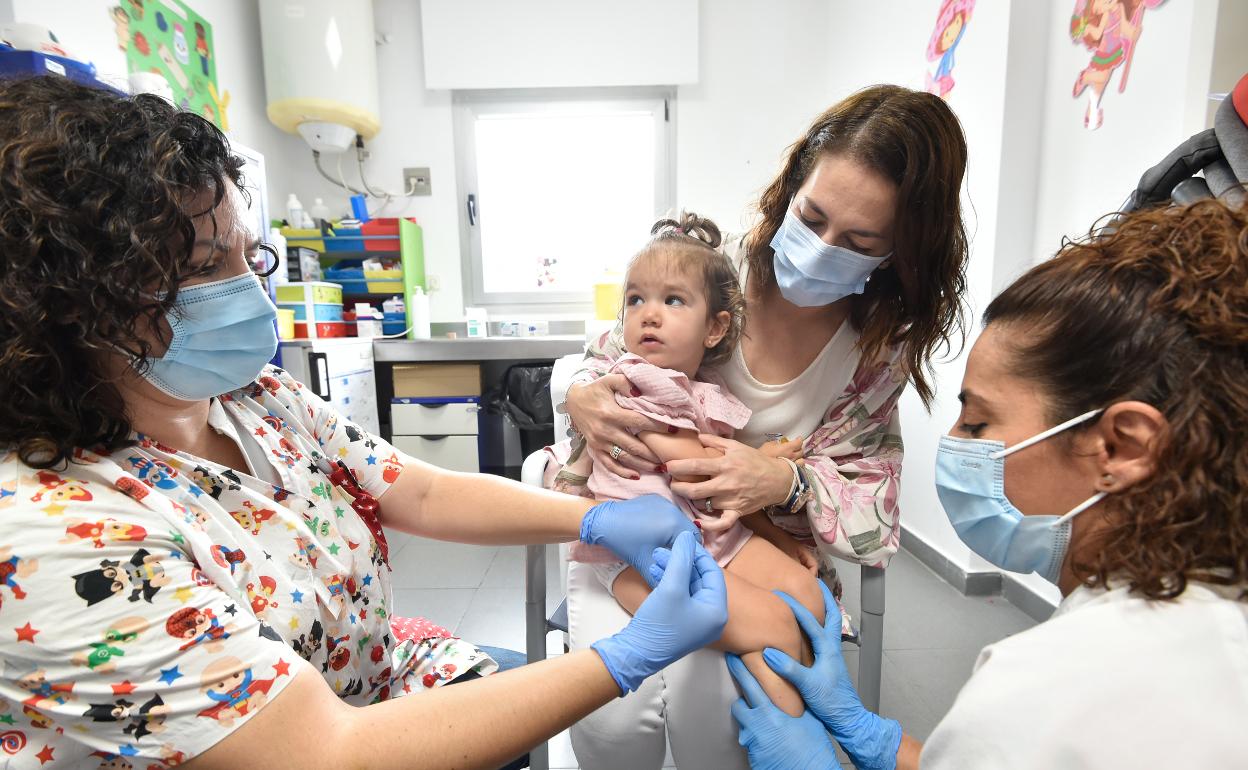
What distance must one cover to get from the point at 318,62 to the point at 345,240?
3.16 ft

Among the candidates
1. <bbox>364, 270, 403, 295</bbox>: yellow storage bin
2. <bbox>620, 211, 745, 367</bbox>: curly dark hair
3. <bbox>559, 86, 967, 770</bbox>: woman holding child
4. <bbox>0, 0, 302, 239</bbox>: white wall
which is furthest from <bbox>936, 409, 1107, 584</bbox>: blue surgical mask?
<bbox>364, 270, 403, 295</bbox>: yellow storage bin

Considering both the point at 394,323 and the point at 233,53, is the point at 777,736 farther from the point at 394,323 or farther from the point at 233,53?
the point at 233,53

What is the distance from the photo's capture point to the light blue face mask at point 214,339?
26.2 inches

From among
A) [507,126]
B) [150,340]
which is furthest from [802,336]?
[507,126]

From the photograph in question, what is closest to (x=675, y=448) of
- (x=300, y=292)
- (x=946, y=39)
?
(x=946, y=39)

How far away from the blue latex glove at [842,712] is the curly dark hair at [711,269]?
625 mm

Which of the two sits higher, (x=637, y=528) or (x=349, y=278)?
(x=349, y=278)

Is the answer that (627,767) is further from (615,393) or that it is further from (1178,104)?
(1178,104)

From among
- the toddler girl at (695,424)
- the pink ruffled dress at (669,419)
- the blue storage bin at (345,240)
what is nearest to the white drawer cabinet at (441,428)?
the blue storage bin at (345,240)

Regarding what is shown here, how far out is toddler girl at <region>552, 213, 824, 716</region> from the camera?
921 millimetres

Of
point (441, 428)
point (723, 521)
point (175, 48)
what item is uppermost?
point (175, 48)

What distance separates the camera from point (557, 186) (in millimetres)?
3852

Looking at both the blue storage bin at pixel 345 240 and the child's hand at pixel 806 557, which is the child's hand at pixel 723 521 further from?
the blue storage bin at pixel 345 240

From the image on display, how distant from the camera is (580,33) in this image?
347cm
